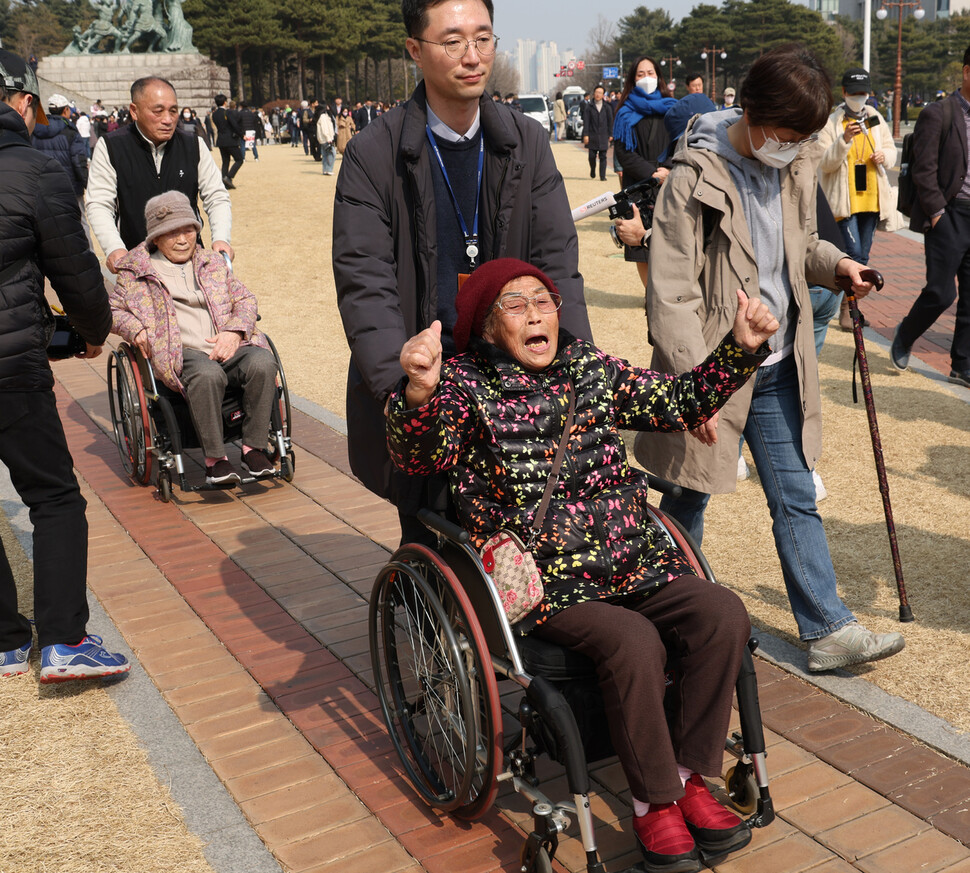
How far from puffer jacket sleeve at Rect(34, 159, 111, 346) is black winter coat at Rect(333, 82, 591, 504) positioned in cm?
104

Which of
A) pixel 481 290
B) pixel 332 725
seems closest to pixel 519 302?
pixel 481 290

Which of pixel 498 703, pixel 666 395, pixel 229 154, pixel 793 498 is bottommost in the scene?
pixel 498 703

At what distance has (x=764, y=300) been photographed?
3.42 m

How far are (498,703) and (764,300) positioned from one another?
1.64 meters

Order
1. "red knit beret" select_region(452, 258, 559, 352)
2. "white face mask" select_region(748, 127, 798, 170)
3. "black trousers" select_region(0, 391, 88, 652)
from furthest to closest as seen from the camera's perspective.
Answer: "black trousers" select_region(0, 391, 88, 652), "white face mask" select_region(748, 127, 798, 170), "red knit beret" select_region(452, 258, 559, 352)

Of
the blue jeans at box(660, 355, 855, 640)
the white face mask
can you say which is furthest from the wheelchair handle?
the white face mask

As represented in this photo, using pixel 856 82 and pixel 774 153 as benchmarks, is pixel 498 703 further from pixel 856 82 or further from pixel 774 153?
pixel 856 82

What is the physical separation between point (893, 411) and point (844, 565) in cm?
251

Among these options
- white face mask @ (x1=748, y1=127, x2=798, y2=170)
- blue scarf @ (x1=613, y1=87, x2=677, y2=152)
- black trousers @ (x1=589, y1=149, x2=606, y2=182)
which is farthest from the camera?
black trousers @ (x1=589, y1=149, x2=606, y2=182)

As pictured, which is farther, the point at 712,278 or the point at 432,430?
the point at 712,278

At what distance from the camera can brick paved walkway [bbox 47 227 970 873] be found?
9.02 feet

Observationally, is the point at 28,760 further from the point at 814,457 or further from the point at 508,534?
the point at 814,457

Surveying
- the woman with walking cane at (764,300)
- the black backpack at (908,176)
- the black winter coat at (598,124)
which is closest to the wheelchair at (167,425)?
the woman with walking cane at (764,300)

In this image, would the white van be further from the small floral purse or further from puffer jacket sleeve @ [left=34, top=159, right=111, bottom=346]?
the small floral purse
